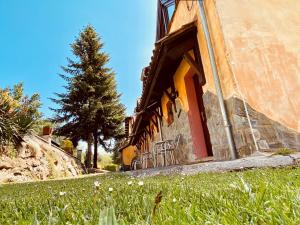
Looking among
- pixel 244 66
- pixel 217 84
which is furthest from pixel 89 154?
pixel 244 66

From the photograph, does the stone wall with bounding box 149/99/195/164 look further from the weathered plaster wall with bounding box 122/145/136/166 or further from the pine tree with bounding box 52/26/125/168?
the weathered plaster wall with bounding box 122/145/136/166

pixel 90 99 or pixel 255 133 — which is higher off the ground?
pixel 90 99

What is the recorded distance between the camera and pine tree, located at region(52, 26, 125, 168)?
24078 millimetres

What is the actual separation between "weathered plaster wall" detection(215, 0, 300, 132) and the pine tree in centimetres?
1997

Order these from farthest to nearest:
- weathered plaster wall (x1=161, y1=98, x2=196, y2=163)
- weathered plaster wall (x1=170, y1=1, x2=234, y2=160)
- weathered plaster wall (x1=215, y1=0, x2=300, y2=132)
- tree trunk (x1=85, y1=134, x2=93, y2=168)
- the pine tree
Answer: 1. the pine tree
2. tree trunk (x1=85, y1=134, x2=93, y2=168)
3. weathered plaster wall (x1=161, y1=98, x2=196, y2=163)
4. weathered plaster wall (x1=170, y1=1, x2=234, y2=160)
5. weathered plaster wall (x1=215, y1=0, x2=300, y2=132)

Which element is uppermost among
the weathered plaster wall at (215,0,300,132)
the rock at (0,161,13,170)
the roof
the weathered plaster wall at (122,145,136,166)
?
the weathered plaster wall at (122,145,136,166)

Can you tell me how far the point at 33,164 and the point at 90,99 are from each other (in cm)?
1378

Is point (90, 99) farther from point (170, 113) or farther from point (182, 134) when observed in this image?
point (182, 134)

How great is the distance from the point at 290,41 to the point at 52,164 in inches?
459

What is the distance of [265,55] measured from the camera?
15.7ft

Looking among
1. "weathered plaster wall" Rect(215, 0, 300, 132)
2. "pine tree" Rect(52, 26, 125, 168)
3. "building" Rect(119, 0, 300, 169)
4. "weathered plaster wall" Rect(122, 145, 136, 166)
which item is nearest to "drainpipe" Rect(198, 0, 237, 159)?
"building" Rect(119, 0, 300, 169)

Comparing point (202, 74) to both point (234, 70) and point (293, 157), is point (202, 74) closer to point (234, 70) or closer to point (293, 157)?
point (234, 70)

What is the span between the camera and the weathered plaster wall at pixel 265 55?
174 inches

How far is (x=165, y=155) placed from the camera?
8328mm
